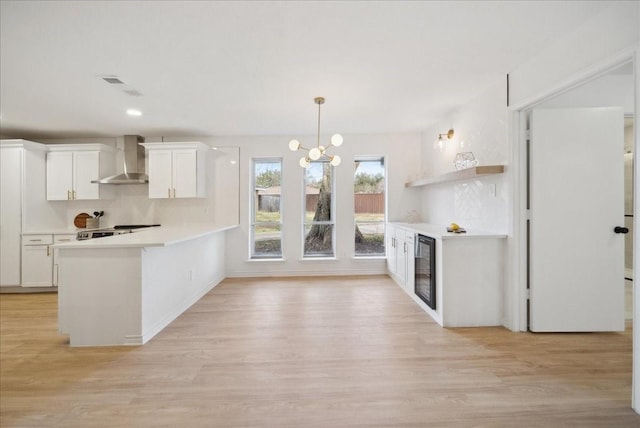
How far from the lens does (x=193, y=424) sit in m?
1.77

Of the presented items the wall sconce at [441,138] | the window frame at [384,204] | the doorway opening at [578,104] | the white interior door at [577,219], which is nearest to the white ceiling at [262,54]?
the wall sconce at [441,138]

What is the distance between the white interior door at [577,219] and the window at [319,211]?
129 inches

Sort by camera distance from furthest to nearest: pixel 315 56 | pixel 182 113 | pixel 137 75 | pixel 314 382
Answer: pixel 182 113 → pixel 137 75 → pixel 315 56 → pixel 314 382

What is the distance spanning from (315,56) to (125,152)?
4.22 metres

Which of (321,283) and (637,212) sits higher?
(637,212)

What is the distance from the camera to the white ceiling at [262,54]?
2.11m

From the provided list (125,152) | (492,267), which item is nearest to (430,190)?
(492,267)

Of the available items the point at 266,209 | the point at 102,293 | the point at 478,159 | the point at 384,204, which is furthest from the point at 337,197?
the point at 102,293

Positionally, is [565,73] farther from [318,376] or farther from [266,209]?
[266,209]

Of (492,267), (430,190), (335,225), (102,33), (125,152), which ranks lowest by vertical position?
(492,267)

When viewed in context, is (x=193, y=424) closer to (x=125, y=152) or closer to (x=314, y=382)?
(x=314, y=382)

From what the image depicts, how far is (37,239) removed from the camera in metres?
4.74

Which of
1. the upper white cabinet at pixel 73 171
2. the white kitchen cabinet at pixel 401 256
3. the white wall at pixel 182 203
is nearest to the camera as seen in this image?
the white kitchen cabinet at pixel 401 256

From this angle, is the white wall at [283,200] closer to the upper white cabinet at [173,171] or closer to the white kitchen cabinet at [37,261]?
the upper white cabinet at [173,171]
